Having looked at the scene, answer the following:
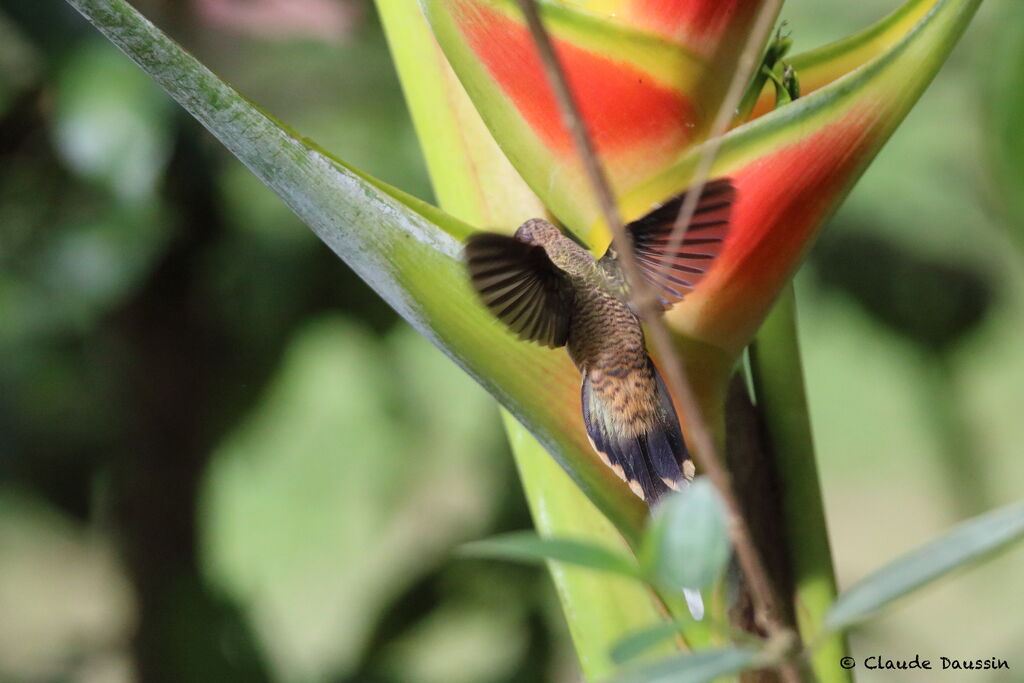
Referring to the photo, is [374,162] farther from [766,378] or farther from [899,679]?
[899,679]

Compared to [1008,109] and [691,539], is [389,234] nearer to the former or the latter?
[691,539]

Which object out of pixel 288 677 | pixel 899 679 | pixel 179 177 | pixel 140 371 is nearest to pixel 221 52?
pixel 179 177

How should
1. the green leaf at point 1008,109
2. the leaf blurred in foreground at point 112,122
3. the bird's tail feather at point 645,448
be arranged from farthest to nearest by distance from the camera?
the leaf blurred in foreground at point 112,122
the green leaf at point 1008,109
the bird's tail feather at point 645,448

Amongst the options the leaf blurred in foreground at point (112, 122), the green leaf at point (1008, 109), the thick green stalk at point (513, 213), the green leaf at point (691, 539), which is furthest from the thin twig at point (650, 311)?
the leaf blurred in foreground at point (112, 122)

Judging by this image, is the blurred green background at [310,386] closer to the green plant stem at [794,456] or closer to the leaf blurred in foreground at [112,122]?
the leaf blurred in foreground at [112,122]

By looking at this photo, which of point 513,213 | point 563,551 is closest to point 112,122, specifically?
point 513,213

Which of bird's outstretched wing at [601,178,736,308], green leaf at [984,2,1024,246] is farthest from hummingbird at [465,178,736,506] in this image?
green leaf at [984,2,1024,246]
